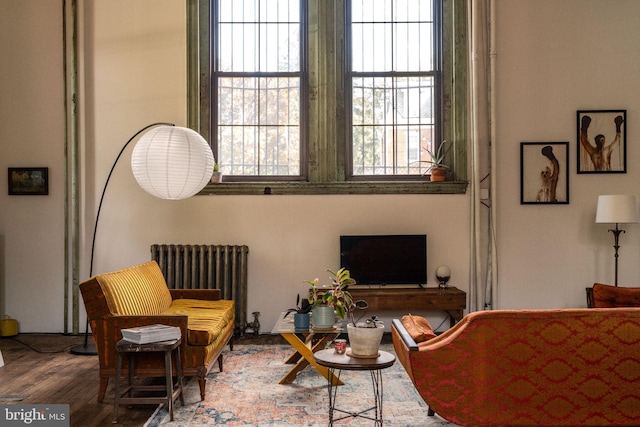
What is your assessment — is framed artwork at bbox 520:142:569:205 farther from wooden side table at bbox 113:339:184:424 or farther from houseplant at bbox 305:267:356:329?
wooden side table at bbox 113:339:184:424

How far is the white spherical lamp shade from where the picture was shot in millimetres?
5125

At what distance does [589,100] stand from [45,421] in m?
6.11

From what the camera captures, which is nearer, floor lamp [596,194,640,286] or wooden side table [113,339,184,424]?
wooden side table [113,339,184,424]

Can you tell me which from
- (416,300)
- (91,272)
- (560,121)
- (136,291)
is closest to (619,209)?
(560,121)

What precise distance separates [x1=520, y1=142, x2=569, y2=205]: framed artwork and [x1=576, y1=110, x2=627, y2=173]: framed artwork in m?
0.22

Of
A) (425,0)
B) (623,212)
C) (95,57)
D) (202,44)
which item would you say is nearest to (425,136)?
(425,0)

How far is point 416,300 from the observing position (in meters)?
6.17

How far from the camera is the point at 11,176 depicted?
21.5 ft

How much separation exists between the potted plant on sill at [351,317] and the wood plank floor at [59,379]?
141 cm

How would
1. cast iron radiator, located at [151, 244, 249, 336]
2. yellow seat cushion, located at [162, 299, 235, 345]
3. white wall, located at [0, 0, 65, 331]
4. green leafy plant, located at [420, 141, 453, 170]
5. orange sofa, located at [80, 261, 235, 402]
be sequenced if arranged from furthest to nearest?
green leafy plant, located at [420, 141, 453, 170] → white wall, located at [0, 0, 65, 331] → cast iron radiator, located at [151, 244, 249, 336] → yellow seat cushion, located at [162, 299, 235, 345] → orange sofa, located at [80, 261, 235, 402]

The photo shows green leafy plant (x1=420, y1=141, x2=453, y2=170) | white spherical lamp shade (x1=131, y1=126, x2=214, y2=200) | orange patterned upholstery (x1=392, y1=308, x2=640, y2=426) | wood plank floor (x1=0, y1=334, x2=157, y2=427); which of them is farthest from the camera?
green leafy plant (x1=420, y1=141, x2=453, y2=170)

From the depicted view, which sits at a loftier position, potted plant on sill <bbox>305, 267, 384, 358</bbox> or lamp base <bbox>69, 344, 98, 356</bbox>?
potted plant on sill <bbox>305, 267, 384, 358</bbox>

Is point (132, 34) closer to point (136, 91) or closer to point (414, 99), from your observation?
point (136, 91)

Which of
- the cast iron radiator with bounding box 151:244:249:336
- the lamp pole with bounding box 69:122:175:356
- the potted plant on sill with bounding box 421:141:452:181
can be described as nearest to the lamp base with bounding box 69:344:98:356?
the lamp pole with bounding box 69:122:175:356
